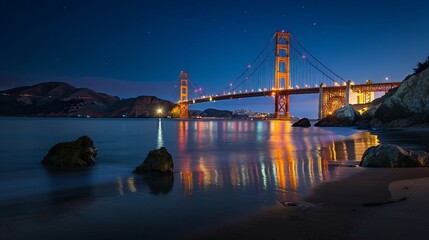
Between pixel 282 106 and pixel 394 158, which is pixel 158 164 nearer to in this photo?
pixel 394 158

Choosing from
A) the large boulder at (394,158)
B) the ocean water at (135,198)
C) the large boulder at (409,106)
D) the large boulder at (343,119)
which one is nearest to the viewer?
the ocean water at (135,198)

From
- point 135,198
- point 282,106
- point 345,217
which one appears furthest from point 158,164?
point 282,106

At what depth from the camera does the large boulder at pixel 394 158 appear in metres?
7.97

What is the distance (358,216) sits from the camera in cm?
413

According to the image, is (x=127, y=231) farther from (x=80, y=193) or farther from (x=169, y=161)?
(x=169, y=161)

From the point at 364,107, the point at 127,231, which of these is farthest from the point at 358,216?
the point at 364,107

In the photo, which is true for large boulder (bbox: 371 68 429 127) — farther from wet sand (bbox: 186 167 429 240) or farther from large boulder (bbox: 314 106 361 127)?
wet sand (bbox: 186 167 429 240)

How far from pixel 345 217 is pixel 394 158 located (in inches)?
187

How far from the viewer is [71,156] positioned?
364 inches

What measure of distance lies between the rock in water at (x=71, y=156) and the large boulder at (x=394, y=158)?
23.5ft

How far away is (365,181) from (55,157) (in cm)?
763

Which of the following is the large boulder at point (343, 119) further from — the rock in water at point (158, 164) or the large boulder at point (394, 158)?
the rock in water at point (158, 164)

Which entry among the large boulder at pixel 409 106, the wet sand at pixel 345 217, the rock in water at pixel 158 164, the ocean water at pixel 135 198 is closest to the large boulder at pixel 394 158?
the ocean water at pixel 135 198

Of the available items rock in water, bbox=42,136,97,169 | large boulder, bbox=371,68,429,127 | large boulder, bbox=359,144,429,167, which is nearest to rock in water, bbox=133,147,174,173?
rock in water, bbox=42,136,97,169
